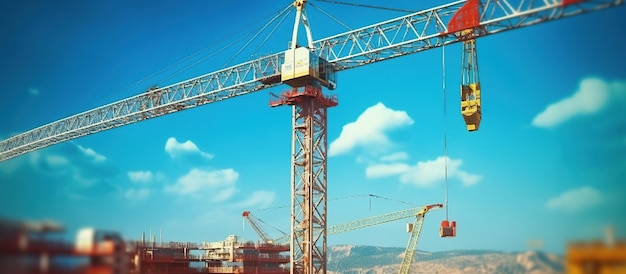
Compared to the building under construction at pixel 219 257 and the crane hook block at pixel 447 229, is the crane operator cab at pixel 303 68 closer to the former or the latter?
the crane hook block at pixel 447 229

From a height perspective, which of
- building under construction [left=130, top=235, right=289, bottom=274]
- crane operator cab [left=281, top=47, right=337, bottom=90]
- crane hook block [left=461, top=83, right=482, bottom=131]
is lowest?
building under construction [left=130, top=235, right=289, bottom=274]

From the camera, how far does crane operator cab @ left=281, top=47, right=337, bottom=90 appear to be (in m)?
43.3

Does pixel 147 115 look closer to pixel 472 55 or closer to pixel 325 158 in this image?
pixel 325 158

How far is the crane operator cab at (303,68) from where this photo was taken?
4334 centimetres

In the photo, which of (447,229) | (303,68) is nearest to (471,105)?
(447,229)

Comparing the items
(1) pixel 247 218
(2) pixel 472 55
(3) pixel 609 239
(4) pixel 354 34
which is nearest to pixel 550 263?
(3) pixel 609 239

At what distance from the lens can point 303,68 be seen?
1708 inches

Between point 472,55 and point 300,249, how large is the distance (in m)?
20.0

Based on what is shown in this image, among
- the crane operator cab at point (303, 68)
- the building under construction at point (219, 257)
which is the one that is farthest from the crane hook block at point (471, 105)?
the building under construction at point (219, 257)

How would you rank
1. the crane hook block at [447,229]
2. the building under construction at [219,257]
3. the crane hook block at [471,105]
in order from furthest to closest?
the building under construction at [219,257] → the crane hook block at [447,229] → the crane hook block at [471,105]

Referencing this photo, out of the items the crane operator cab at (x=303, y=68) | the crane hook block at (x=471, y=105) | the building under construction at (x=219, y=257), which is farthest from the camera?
the building under construction at (x=219, y=257)

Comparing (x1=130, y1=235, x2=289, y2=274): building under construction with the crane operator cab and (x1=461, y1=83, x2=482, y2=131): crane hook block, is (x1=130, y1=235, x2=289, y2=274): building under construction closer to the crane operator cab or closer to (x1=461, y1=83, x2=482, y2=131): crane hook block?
the crane operator cab

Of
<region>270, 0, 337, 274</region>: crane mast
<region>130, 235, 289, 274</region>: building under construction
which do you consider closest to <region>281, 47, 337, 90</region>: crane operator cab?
<region>270, 0, 337, 274</region>: crane mast

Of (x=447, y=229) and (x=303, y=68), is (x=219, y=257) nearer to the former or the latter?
(x=303, y=68)
